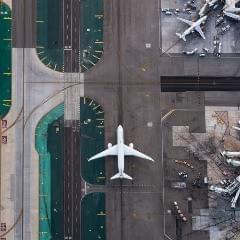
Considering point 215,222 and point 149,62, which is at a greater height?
point 149,62

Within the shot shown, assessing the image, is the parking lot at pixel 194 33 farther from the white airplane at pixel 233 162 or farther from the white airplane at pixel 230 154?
the white airplane at pixel 233 162

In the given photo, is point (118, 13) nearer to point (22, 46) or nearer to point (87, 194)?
point (22, 46)

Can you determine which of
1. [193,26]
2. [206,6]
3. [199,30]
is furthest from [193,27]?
[206,6]

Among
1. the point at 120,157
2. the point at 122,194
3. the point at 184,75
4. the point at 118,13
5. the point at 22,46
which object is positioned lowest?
the point at 122,194

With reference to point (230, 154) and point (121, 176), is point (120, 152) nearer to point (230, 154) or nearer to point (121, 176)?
point (121, 176)

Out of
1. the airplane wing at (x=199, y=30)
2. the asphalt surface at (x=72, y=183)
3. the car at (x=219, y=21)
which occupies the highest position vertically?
the car at (x=219, y=21)

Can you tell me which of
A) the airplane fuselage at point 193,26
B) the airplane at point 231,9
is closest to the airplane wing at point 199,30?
the airplane fuselage at point 193,26

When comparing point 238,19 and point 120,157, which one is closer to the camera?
point 120,157

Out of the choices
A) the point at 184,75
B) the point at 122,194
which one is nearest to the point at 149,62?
the point at 184,75
